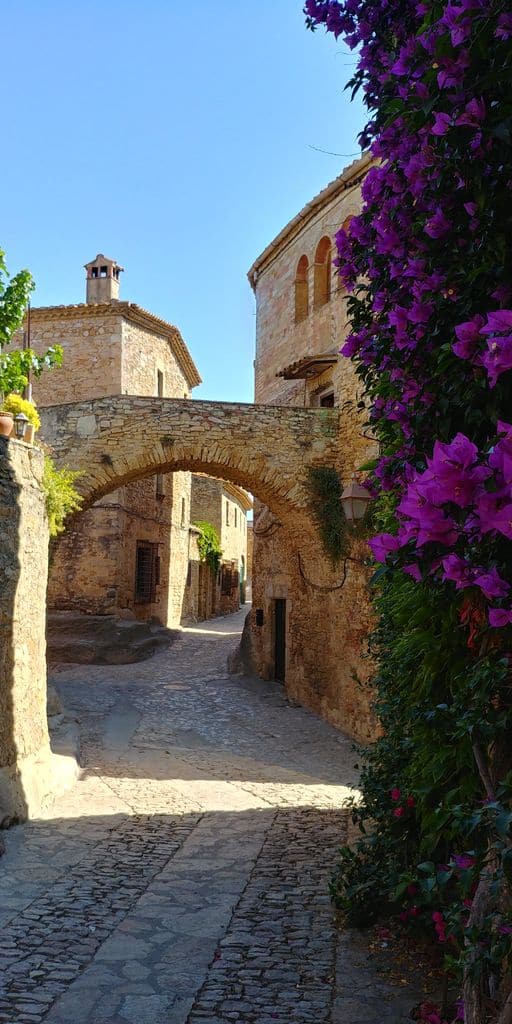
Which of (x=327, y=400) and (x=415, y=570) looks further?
(x=327, y=400)

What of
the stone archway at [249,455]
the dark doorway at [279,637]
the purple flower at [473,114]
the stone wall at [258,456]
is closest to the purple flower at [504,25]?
the purple flower at [473,114]

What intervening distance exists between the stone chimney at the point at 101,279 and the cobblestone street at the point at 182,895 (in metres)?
14.9

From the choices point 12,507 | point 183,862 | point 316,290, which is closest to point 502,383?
point 183,862

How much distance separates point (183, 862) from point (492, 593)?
4.29 m

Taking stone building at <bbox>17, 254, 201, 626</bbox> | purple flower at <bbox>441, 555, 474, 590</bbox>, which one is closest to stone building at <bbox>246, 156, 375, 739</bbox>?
stone building at <bbox>17, 254, 201, 626</bbox>

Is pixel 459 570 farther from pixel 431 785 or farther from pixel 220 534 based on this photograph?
pixel 220 534

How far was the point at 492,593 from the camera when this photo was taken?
1710 mm

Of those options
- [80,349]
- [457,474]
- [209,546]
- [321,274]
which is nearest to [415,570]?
[457,474]

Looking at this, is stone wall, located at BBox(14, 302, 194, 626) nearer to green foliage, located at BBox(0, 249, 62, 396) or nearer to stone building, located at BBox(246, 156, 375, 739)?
stone building, located at BBox(246, 156, 375, 739)

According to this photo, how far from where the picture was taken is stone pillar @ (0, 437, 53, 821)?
6.10 metres

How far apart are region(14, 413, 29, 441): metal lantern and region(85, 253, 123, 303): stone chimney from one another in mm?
15450

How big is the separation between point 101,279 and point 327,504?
1282 centimetres

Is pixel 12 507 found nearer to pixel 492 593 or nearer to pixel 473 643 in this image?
pixel 473 643

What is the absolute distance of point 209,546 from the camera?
93.8 feet
